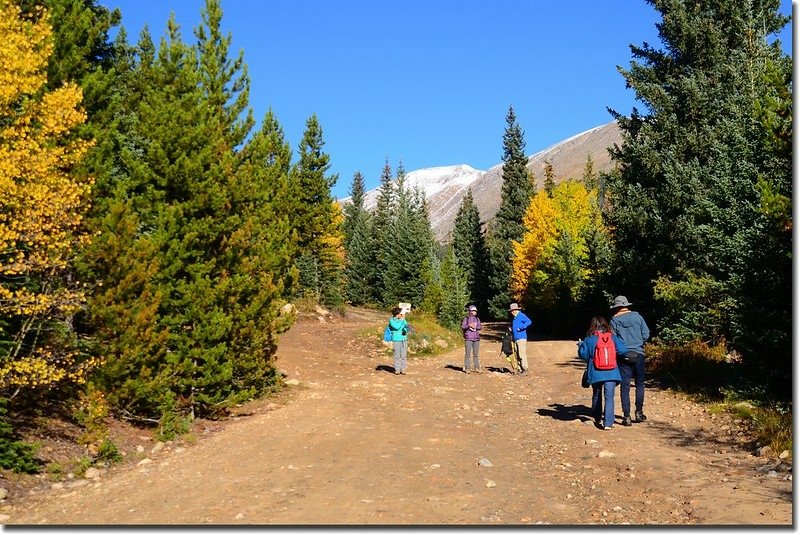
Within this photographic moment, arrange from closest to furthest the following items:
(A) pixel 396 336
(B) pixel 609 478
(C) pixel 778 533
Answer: (C) pixel 778 533
(B) pixel 609 478
(A) pixel 396 336

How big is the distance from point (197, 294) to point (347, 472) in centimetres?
584

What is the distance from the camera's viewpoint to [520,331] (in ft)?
65.0

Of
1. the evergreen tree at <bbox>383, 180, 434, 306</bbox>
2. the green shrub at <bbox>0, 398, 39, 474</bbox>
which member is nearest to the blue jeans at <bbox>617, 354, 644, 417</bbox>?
A: the green shrub at <bbox>0, 398, 39, 474</bbox>

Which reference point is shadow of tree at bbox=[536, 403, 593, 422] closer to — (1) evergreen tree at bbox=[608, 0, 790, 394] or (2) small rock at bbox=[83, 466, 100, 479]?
(1) evergreen tree at bbox=[608, 0, 790, 394]

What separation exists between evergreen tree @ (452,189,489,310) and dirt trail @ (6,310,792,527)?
198ft

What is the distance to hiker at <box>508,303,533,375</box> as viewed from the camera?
64.5 ft

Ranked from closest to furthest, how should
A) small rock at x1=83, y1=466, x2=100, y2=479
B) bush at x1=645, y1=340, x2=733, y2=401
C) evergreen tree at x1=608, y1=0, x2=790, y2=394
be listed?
small rock at x1=83, y1=466, x2=100, y2=479
bush at x1=645, y1=340, x2=733, y2=401
evergreen tree at x1=608, y1=0, x2=790, y2=394

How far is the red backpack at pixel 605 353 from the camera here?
11.5m

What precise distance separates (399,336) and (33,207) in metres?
11.5

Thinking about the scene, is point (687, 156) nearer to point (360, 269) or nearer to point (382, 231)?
point (360, 269)

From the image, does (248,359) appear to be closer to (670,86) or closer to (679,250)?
(679,250)

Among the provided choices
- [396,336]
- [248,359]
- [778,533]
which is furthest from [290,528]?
[396,336]

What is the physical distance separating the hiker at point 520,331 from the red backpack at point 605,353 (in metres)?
7.59

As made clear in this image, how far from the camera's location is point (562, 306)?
156ft
